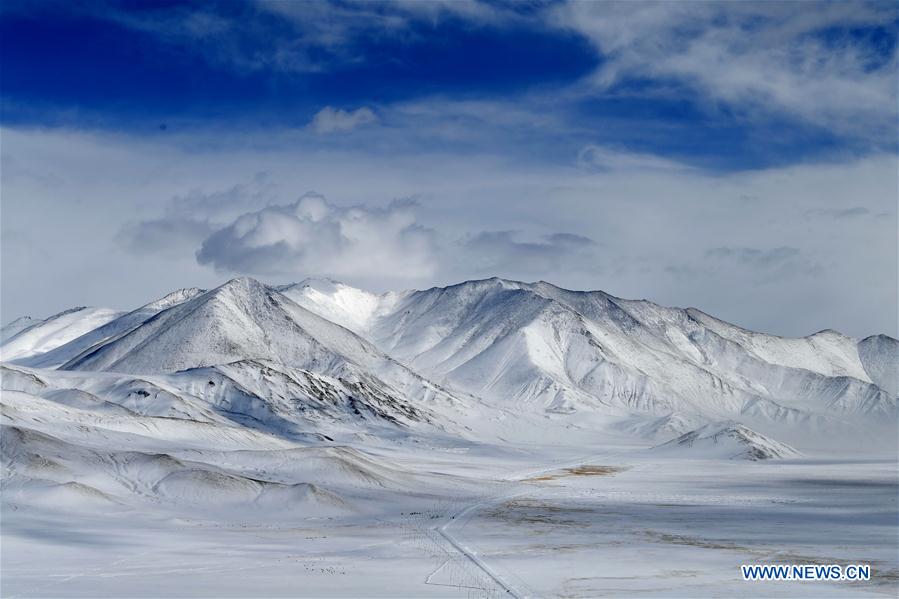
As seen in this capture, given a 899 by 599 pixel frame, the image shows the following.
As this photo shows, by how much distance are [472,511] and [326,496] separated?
40.6 feet

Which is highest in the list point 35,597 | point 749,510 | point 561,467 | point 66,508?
point 561,467

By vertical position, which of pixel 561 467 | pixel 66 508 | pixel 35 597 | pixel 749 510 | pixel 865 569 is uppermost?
pixel 561 467

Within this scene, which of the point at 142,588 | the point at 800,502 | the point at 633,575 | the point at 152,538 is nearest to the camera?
the point at 142,588

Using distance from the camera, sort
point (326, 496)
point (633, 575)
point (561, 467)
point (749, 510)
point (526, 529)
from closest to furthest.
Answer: point (633, 575) < point (526, 529) < point (326, 496) < point (749, 510) < point (561, 467)

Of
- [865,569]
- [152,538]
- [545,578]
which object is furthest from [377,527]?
[865,569]

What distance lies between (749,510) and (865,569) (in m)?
42.0

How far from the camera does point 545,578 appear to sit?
2041 inches

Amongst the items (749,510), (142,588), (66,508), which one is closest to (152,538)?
(66,508)

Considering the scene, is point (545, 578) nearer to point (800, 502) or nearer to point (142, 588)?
point (142, 588)

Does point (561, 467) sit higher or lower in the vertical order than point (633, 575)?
higher

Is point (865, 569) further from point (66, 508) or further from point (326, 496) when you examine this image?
point (66, 508)

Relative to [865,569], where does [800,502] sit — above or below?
above

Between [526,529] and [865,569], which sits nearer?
[865,569]

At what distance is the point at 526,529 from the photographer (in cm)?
7744
